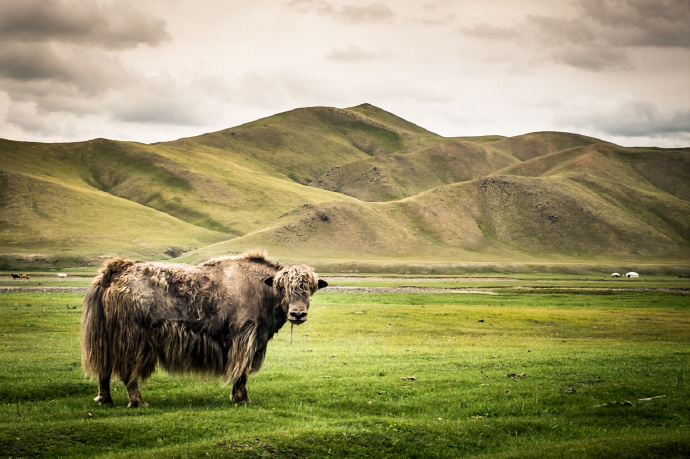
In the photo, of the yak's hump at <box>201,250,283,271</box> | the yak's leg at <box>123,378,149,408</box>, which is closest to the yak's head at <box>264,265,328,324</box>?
the yak's hump at <box>201,250,283,271</box>

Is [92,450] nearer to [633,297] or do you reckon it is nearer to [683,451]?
[683,451]

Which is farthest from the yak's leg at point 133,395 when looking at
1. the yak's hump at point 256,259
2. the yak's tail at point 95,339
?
the yak's hump at point 256,259

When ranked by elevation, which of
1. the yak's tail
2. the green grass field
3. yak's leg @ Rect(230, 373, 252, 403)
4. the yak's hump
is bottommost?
the green grass field

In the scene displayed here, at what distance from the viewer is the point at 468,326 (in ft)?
126

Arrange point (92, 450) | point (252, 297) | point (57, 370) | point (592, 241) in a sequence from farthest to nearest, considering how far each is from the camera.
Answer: point (592, 241), point (57, 370), point (252, 297), point (92, 450)

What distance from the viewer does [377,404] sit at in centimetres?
1529

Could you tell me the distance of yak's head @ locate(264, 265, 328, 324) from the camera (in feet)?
46.8

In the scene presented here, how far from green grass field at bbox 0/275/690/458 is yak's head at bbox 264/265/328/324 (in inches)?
96.4

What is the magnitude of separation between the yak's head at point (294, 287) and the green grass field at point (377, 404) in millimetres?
2449

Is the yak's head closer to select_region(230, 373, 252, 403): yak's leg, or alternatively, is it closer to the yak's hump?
the yak's hump

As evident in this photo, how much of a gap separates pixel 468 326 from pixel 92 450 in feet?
99.4

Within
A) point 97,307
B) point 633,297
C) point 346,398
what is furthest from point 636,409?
point 633,297

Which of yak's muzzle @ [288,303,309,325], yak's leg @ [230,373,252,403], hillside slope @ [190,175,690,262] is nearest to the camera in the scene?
yak's muzzle @ [288,303,309,325]

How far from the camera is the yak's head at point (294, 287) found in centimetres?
1427
